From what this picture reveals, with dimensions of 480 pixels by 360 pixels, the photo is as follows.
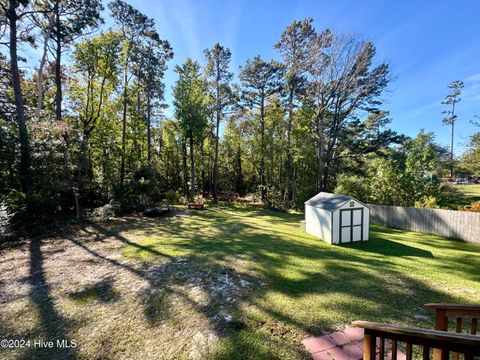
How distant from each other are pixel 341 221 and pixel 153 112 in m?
17.2

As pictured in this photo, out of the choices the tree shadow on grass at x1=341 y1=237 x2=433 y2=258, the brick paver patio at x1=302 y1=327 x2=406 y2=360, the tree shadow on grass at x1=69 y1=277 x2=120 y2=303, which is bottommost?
the tree shadow on grass at x1=341 y1=237 x2=433 y2=258

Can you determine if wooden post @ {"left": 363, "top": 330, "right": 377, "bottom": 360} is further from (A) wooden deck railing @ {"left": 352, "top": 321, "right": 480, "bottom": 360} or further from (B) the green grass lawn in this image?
(B) the green grass lawn

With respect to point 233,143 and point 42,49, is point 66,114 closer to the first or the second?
point 42,49

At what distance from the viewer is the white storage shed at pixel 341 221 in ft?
25.9

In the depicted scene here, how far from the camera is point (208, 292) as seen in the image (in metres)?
4.02

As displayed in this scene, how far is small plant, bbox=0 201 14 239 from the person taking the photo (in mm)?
6871

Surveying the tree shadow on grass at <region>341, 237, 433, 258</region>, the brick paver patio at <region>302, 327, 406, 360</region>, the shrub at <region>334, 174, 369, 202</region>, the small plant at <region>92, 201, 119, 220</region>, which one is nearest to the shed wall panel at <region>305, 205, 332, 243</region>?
the tree shadow on grass at <region>341, 237, 433, 258</region>

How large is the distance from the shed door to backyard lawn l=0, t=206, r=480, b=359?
0.88 meters

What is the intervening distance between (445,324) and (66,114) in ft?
56.3

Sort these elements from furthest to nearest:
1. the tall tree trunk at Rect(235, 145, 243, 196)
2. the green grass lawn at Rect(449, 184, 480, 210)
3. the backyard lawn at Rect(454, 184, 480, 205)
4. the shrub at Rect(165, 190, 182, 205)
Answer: the tall tree trunk at Rect(235, 145, 243, 196), the shrub at Rect(165, 190, 182, 205), the backyard lawn at Rect(454, 184, 480, 205), the green grass lawn at Rect(449, 184, 480, 210)

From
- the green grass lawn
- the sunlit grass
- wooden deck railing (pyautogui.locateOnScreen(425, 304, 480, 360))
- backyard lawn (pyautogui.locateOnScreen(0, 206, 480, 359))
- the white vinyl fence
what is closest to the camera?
wooden deck railing (pyautogui.locateOnScreen(425, 304, 480, 360))

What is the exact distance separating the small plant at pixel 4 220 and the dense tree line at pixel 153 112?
720mm

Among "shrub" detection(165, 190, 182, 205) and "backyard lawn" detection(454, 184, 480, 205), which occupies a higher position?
"backyard lawn" detection(454, 184, 480, 205)

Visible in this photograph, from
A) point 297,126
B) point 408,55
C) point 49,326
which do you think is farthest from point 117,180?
point 408,55
